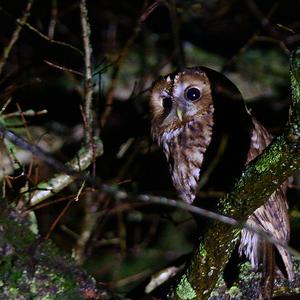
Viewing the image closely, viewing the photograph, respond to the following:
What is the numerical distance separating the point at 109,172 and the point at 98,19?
36.9 inches

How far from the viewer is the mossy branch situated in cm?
Answer: 204

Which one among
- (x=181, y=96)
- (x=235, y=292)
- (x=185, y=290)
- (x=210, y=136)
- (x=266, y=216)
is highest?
(x=181, y=96)

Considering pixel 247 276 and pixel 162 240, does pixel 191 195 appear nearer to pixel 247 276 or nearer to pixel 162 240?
pixel 247 276

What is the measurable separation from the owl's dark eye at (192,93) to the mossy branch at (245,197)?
3.46ft

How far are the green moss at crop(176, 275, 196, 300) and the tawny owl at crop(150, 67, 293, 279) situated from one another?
759 mm

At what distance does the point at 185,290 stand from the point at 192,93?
3.60 ft

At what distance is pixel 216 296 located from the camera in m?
2.93

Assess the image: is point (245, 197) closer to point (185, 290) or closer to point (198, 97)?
point (185, 290)

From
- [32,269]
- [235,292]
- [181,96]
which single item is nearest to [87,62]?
[181,96]

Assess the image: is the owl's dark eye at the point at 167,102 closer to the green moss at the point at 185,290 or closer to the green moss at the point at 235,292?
the green moss at the point at 235,292

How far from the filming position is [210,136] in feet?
11.3

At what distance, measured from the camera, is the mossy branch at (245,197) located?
2.04 meters

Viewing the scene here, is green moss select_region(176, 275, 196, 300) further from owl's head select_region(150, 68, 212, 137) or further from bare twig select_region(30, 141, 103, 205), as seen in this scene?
owl's head select_region(150, 68, 212, 137)

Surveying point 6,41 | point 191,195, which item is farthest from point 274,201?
point 6,41
